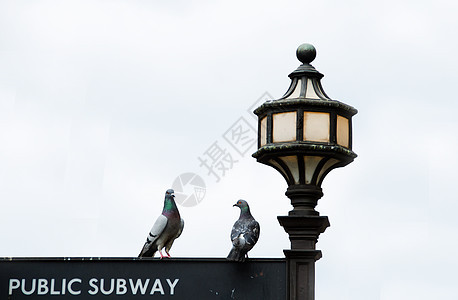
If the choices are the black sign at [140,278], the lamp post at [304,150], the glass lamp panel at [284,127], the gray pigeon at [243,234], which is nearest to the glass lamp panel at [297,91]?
the lamp post at [304,150]

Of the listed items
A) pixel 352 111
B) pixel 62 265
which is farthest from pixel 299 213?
pixel 62 265

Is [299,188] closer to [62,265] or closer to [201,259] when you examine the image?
[201,259]

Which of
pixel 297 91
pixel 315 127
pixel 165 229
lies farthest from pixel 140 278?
pixel 297 91

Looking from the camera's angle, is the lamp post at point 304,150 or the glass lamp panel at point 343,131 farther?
the glass lamp panel at point 343,131

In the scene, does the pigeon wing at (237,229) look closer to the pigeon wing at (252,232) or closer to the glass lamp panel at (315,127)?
the pigeon wing at (252,232)

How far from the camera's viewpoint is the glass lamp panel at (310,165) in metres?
4.67

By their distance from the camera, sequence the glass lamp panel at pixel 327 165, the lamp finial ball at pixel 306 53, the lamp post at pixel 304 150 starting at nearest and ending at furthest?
the lamp post at pixel 304 150
the glass lamp panel at pixel 327 165
the lamp finial ball at pixel 306 53

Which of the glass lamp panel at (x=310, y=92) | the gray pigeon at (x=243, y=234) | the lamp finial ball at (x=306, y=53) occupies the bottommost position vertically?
the gray pigeon at (x=243, y=234)

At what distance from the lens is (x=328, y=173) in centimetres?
486

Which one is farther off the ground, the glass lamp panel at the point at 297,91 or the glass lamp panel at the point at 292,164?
the glass lamp panel at the point at 297,91

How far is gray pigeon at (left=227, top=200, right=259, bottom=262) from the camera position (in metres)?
4.52

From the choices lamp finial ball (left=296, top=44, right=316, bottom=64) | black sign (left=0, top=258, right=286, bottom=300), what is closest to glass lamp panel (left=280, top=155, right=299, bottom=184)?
black sign (left=0, top=258, right=286, bottom=300)

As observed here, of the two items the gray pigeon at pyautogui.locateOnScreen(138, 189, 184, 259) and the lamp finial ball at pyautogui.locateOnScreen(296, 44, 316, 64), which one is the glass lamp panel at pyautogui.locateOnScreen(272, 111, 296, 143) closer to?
the lamp finial ball at pyautogui.locateOnScreen(296, 44, 316, 64)

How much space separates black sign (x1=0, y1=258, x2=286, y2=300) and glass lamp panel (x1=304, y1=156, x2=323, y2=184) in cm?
63
